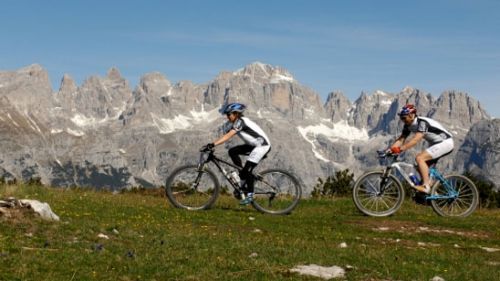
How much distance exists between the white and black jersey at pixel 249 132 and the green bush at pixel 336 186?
11.7 metres

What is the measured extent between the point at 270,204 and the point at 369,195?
3.20 meters

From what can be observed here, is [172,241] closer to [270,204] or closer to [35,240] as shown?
[35,240]

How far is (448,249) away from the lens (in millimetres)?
13211

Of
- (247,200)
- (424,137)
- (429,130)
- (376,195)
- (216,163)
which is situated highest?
(429,130)

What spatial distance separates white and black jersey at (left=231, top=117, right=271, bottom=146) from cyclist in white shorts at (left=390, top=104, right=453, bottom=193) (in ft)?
13.5

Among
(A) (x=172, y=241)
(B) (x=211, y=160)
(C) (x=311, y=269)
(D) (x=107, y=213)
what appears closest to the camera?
(C) (x=311, y=269)

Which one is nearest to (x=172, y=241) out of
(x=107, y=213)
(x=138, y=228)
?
(x=138, y=228)

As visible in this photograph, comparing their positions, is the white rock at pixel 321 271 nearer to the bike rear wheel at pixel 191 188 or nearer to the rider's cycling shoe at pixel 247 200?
the rider's cycling shoe at pixel 247 200

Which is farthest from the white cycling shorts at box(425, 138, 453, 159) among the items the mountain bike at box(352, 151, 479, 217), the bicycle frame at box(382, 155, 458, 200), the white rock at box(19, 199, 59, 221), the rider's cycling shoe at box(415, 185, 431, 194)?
the white rock at box(19, 199, 59, 221)

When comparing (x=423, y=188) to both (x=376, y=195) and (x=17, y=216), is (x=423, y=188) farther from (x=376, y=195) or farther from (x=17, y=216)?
(x=17, y=216)

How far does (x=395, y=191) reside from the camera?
19375mm

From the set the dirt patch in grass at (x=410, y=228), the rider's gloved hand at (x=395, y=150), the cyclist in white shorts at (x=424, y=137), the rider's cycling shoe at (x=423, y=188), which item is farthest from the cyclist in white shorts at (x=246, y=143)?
the rider's cycling shoe at (x=423, y=188)

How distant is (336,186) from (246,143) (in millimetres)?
15092

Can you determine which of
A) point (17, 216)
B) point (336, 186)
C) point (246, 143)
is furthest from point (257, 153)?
point (336, 186)
